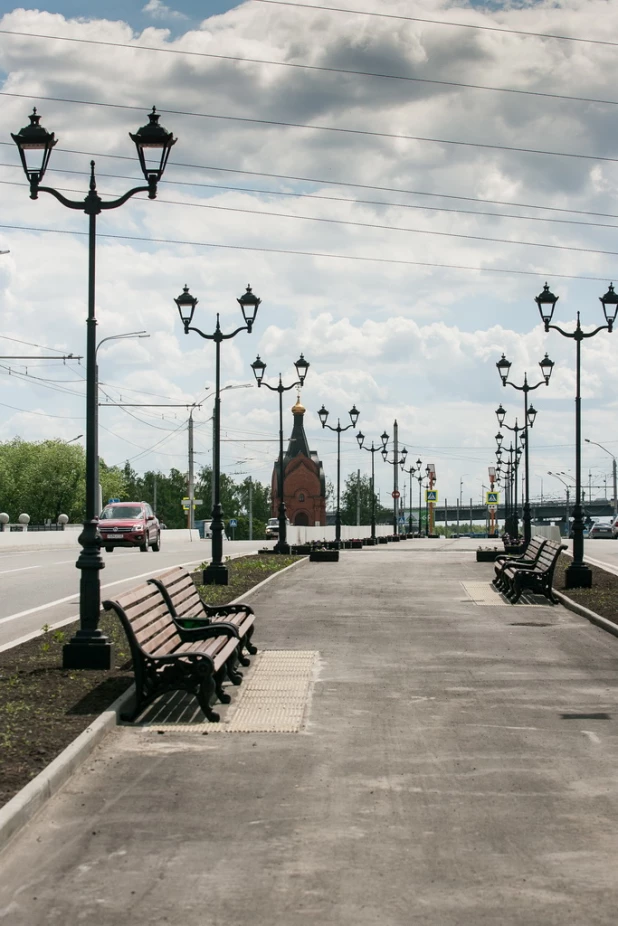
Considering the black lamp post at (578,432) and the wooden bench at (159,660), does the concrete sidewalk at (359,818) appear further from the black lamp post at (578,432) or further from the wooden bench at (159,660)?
the black lamp post at (578,432)

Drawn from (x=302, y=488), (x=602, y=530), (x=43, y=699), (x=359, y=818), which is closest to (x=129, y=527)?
(x=43, y=699)

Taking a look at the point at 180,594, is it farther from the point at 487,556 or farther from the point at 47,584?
the point at 487,556

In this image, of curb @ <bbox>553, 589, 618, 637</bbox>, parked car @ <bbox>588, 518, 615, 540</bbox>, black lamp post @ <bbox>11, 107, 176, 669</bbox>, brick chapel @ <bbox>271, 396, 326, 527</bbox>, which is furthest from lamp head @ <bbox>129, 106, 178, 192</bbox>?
brick chapel @ <bbox>271, 396, 326, 527</bbox>

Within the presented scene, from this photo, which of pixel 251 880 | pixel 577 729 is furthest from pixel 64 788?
pixel 577 729

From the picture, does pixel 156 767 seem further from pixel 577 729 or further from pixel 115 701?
pixel 577 729

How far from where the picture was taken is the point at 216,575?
70.7 ft

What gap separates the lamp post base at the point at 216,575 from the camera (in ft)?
Result: 70.7

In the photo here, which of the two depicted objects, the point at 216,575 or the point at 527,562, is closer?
the point at 216,575

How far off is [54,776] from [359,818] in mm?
1776

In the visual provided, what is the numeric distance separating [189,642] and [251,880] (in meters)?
5.74

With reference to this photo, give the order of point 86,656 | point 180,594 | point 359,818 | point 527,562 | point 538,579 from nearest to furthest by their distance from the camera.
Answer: point 359,818 < point 86,656 < point 180,594 < point 538,579 < point 527,562

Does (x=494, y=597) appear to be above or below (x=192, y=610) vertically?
below

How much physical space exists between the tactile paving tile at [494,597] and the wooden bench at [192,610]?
634 centimetres

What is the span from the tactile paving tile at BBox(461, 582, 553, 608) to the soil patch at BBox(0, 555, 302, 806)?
7054 mm
